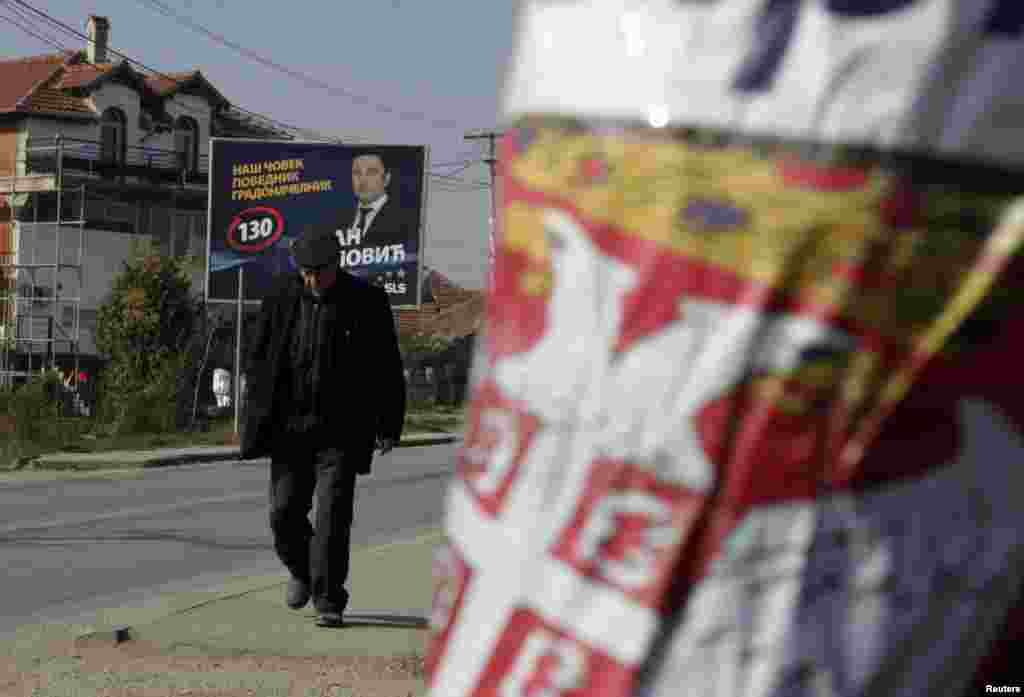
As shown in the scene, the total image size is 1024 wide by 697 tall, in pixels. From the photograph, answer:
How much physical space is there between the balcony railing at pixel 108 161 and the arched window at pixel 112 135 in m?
0.04

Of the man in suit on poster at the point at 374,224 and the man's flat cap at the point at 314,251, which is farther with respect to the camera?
the man in suit on poster at the point at 374,224

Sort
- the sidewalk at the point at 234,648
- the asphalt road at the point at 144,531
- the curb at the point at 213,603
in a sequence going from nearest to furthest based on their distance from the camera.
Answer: the sidewalk at the point at 234,648 < the curb at the point at 213,603 < the asphalt road at the point at 144,531

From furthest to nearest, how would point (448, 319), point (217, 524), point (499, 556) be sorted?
point (448, 319) → point (217, 524) → point (499, 556)

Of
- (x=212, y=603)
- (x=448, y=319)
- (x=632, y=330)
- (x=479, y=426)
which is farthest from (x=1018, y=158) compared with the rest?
(x=448, y=319)

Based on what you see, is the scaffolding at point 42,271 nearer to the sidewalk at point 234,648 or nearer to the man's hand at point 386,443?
the sidewalk at point 234,648

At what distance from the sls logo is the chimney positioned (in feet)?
82.4

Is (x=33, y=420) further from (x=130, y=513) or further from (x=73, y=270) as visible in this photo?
(x=73, y=270)

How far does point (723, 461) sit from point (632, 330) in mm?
123

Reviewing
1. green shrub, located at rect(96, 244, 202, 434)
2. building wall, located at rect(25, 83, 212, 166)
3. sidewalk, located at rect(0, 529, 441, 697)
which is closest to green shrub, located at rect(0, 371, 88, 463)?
green shrub, located at rect(96, 244, 202, 434)

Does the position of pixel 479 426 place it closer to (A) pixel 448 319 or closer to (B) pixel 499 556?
(B) pixel 499 556

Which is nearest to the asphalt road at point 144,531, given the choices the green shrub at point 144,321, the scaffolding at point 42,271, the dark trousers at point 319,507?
the dark trousers at point 319,507

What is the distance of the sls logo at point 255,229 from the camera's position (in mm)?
35938

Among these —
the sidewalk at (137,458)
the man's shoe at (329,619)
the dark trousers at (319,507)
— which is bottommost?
the sidewalk at (137,458)

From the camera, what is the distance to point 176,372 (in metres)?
32.4
